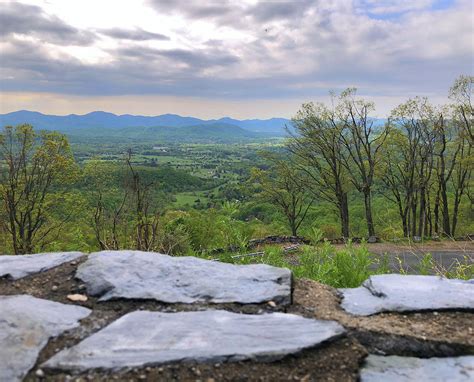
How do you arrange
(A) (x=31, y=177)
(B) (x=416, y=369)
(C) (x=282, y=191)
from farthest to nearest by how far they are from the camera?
(C) (x=282, y=191) → (A) (x=31, y=177) → (B) (x=416, y=369)

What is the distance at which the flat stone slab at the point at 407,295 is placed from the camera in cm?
230

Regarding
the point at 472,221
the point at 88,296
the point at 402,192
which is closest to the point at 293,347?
the point at 88,296

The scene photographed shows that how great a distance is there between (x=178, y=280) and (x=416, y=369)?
135cm

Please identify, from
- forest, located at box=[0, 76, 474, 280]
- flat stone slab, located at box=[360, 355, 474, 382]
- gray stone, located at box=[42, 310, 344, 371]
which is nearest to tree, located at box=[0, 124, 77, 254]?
forest, located at box=[0, 76, 474, 280]

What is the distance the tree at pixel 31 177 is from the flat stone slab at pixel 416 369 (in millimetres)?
18114

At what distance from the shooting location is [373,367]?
1.83m

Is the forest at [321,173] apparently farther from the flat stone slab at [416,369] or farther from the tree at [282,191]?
the flat stone slab at [416,369]

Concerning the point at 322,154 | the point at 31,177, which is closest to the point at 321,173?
the point at 322,154

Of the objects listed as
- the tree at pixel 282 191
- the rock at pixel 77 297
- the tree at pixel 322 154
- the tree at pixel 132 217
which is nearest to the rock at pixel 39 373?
the rock at pixel 77 297

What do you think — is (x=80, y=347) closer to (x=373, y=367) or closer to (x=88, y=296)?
(x=88, y=296)

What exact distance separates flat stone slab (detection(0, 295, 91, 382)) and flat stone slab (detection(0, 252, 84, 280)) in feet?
1.22

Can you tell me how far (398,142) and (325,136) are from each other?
13.3 ft

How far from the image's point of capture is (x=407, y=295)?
2.45m

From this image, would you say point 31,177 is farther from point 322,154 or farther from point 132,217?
point 322,154
